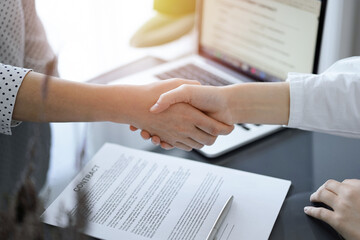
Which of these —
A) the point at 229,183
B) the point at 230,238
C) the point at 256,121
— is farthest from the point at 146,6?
the point at 230,238

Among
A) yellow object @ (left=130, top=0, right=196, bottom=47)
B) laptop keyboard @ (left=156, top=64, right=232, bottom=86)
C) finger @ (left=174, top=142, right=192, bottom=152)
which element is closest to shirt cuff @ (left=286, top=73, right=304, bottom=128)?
finger @ (left=174, top=142, right=192, bottom=152)

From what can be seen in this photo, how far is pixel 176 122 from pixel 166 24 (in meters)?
0.62

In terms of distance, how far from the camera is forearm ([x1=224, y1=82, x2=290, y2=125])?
1121 millimetres

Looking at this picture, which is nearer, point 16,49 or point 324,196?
point 324,196

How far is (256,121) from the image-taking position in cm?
116

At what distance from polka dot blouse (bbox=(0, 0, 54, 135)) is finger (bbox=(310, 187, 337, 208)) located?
64 centimetres

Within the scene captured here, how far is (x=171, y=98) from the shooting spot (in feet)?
3.66

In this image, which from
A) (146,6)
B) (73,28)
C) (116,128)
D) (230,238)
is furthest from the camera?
(146,6)

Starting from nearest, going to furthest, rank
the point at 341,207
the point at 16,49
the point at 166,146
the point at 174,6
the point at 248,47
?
the point at 341,207
the point at 166,146
the point at 16,49
the point at 248,47
the point at 174,6

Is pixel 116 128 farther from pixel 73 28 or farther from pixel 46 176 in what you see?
pixel 73 28

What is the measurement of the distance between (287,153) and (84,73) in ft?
2.48

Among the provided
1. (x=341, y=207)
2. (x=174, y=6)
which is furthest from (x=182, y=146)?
(x=174, y=6)

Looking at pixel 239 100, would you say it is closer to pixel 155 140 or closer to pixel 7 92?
pixel 155 140

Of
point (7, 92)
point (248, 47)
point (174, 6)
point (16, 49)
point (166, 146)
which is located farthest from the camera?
point (174, 6)
